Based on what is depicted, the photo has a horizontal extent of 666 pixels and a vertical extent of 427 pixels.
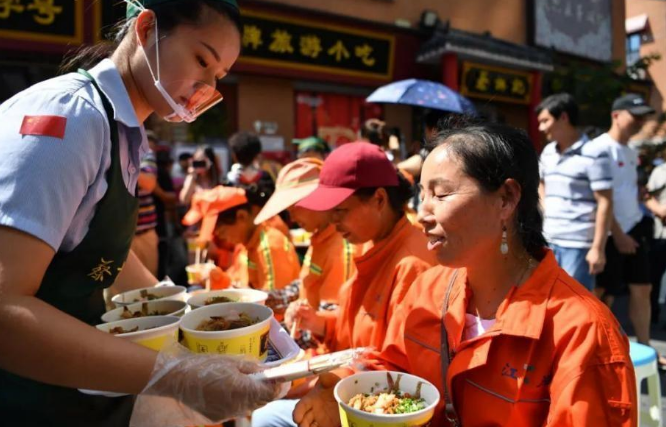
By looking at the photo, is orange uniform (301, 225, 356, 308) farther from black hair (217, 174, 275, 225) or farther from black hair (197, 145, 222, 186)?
black hair (197, 145, 222, 186)

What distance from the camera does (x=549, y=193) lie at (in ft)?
13.1

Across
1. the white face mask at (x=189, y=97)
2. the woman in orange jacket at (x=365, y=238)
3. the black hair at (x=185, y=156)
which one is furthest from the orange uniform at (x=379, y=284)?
the black hair at (x=185, y=156)

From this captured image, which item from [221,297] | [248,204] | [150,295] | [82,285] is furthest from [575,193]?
[82,285]

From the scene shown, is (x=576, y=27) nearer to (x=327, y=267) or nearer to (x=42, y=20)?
(x=42, y=20)

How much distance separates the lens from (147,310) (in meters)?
1.59

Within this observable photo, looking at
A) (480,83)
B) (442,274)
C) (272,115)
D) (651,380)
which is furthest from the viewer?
(480,83)

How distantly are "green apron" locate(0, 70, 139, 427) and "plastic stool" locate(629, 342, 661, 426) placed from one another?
2248 millimetres

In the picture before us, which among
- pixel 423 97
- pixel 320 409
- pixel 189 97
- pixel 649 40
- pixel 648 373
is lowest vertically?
pixel 648 373

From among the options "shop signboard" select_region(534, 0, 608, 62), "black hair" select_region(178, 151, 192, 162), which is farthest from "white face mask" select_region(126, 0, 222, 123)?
"shop signboard" select_region(534, 0, 608, 62)

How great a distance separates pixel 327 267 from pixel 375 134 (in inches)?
101

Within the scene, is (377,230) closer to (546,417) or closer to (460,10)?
(546,417)

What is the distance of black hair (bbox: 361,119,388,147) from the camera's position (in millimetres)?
4988

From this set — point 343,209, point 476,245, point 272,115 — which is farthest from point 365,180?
point 272,115

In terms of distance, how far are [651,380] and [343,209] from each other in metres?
1.96
